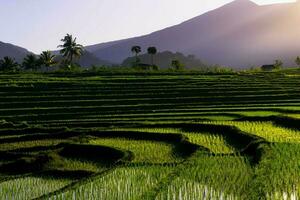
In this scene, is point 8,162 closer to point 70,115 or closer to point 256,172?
point 256,172

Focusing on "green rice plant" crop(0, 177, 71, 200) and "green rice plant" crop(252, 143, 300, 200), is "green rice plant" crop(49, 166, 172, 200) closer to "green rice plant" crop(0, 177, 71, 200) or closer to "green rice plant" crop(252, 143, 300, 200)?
"green rice plant" crop(0, 177, 71, 200)

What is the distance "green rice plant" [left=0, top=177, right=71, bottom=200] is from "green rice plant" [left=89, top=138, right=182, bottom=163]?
2.85 m

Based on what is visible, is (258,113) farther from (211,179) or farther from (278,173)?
(211,179)

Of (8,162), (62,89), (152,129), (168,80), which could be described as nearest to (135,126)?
(152,129)

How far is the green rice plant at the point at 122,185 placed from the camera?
1048 cm

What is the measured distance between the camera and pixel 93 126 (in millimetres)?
22469

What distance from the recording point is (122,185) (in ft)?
37.6

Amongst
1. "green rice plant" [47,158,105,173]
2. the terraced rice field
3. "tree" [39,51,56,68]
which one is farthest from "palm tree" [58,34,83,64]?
"green rice plant" [47,158,105,173]

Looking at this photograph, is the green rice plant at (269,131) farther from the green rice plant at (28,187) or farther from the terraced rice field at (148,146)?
the green rice plant at (28,187)

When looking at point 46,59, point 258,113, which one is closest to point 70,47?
point 46,59

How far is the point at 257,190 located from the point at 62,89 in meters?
28.6

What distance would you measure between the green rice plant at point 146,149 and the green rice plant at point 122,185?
1251mm

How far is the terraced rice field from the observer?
36.2ft

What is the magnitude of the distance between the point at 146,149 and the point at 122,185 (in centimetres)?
503
